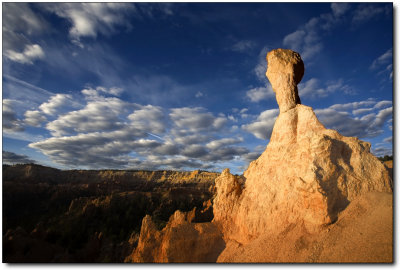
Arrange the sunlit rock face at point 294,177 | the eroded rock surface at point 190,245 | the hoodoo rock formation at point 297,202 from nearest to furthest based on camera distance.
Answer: the hoodoo rock formation at point 297,202
the sunlit rock face at point 294,177
the eroded rock surface at point 190,245

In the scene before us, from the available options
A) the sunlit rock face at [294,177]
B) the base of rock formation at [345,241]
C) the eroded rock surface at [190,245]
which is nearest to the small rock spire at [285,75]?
the sunlit rock face at [294,177]

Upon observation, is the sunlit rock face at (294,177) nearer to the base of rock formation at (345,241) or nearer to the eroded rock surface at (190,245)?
the base of rock formation at (345,241)

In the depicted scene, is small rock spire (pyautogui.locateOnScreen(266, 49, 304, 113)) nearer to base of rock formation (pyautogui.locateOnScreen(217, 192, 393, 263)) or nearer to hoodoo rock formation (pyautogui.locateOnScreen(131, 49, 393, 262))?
hoodoo rock formation (pyautogui.locateOnScreen(131, 49, 393, 262))

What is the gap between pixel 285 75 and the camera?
30.3 feet

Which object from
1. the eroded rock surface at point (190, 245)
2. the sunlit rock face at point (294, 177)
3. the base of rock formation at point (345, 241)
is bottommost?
the eroded rock surface at point (190, 245)

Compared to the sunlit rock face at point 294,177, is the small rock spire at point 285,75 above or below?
above

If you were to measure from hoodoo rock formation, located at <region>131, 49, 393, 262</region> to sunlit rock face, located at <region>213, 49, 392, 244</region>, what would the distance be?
27 mm

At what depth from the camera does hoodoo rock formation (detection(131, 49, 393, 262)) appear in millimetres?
5371

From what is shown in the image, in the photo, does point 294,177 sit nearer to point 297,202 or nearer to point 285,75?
point 297,202

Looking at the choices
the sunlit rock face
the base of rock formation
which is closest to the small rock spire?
the sunlit rock face

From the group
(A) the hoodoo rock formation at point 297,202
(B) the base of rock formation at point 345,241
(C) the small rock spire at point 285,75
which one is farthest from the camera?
(C) the small rock spire at point 285,75

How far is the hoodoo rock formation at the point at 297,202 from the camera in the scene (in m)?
5.37

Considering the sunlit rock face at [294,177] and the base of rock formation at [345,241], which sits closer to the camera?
the base of rock formation at [345,241]

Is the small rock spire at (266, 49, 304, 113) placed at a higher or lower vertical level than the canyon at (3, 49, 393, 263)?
higher
